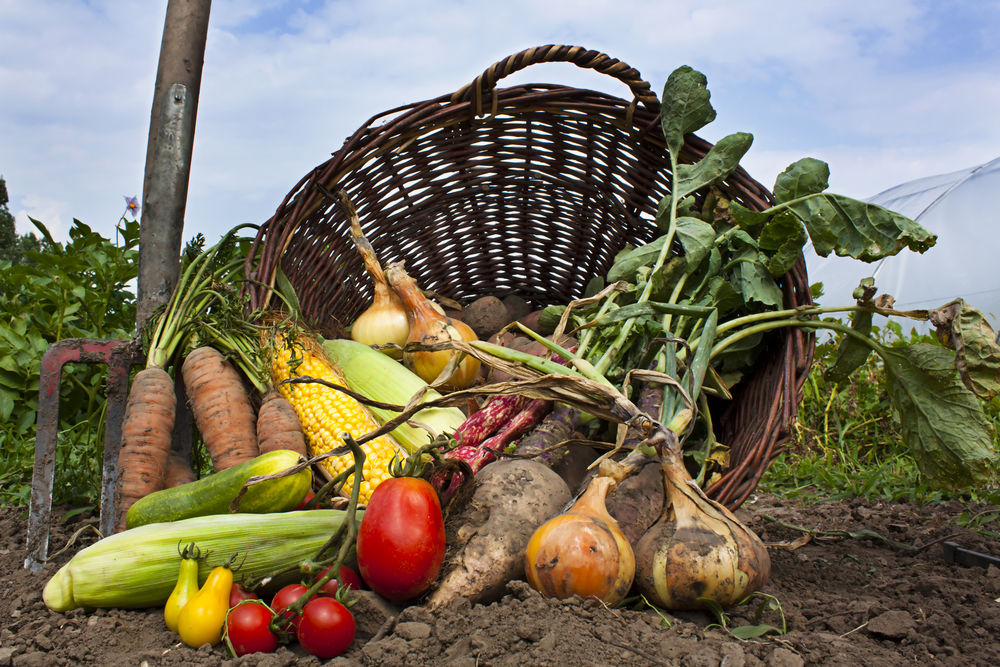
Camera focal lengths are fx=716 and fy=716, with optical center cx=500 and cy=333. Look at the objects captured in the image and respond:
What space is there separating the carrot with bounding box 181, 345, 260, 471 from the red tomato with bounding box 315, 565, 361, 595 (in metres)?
0.73

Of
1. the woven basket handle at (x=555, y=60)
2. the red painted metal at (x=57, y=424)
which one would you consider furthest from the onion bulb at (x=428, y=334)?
the red painted metal at (x=57, y=424)

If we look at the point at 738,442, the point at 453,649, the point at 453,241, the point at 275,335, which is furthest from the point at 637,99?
the point at 453,649

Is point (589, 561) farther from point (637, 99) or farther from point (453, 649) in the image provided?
point (637, 99)

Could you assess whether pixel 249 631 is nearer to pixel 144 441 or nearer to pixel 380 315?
pixel 144 441

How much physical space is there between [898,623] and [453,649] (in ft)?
3.16

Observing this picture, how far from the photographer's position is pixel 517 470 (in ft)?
5.74

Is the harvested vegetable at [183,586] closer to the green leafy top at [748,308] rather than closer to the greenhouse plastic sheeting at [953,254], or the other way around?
the green leafy top at [748,308]

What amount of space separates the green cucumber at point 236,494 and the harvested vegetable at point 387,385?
0.52 metres

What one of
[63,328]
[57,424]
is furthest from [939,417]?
[63,328]

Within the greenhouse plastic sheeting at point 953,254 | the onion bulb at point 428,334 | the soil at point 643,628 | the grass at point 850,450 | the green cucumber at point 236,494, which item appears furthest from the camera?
the greenhouse plastic sheeting at point 953,254

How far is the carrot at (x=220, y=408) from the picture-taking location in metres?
2.22

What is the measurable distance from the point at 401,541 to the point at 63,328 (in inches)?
126

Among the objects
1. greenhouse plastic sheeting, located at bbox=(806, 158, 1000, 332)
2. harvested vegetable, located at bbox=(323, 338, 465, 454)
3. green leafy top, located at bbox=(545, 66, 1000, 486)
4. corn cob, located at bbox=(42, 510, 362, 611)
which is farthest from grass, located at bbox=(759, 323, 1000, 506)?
corn cob, located at bbox=(42, 510, 362, 611)

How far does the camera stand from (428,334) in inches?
108
